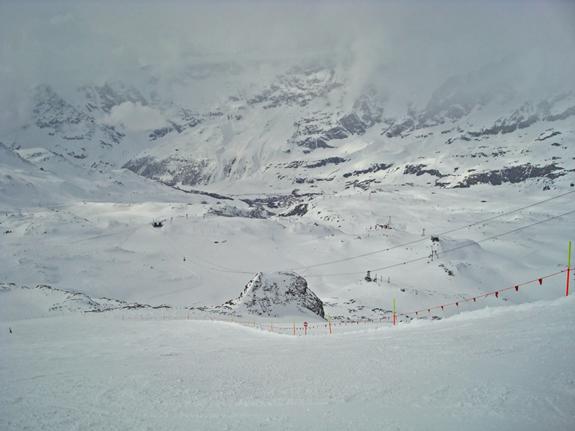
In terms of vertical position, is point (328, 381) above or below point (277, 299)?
below

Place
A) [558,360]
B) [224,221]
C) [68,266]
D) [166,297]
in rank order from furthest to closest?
[224,221]
[68,266]
[166,297]
[558,360]

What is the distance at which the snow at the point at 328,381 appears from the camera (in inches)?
385

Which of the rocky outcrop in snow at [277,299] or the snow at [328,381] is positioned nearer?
the snow at [328,381]

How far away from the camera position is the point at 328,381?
1262cm

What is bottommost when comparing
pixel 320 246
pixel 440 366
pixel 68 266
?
pixel 440 366

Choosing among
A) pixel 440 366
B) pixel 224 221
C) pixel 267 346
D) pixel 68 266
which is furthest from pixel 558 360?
pixel 224 221

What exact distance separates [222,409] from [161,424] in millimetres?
1485

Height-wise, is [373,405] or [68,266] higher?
[68,266]

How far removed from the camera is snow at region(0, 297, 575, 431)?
32.1ft

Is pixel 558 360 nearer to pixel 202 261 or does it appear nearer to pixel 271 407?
pixel 271 407

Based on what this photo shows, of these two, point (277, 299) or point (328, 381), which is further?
point (277, 299)

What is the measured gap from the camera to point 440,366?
41.7ft

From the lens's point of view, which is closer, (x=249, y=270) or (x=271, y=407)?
(x=271, y=407)

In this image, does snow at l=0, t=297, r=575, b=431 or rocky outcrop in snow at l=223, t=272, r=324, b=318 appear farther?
rocky outcrop in snow at l=223, t=272, r=324, b=318
